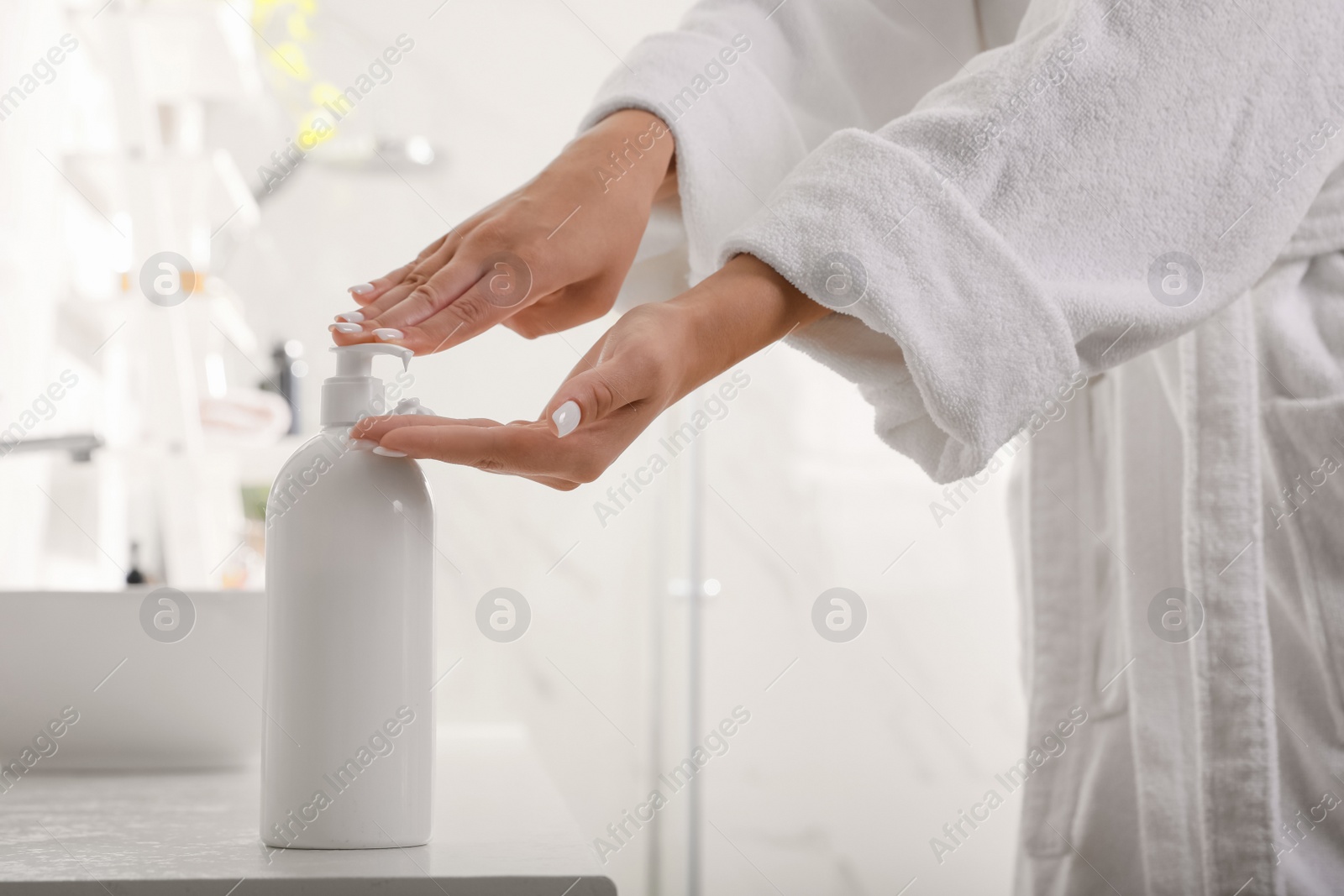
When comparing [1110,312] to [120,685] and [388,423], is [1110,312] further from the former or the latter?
[120,685]

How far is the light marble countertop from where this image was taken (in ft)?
1.15

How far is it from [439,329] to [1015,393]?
240 millimetres

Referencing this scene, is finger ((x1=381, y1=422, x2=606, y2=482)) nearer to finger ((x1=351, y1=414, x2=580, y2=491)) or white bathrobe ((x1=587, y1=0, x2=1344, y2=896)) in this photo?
finger ((x1=351, y1=414, x2=580, y2=491))

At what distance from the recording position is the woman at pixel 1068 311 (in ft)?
1.31

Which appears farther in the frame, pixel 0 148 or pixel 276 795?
pixel 0 148

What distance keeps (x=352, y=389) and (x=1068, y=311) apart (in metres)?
0.30

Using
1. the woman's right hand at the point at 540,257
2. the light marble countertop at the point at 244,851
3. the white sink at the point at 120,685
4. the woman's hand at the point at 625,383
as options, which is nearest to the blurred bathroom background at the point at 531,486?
the white sink at the point at 120,685

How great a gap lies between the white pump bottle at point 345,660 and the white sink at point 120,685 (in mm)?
313

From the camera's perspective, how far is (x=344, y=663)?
41 centimetres

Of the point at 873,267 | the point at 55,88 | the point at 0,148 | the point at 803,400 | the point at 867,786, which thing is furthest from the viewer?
the point at 803,400

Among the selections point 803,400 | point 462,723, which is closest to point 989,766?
point 803,400

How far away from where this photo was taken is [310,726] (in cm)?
41

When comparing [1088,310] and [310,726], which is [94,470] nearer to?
[310,726]

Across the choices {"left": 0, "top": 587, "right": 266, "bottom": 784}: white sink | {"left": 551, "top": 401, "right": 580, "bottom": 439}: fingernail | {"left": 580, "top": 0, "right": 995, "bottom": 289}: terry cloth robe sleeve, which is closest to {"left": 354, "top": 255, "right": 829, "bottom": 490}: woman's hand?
{"left": 551, "top": 401, "right": 580, "bottom": 439}: fingernail
